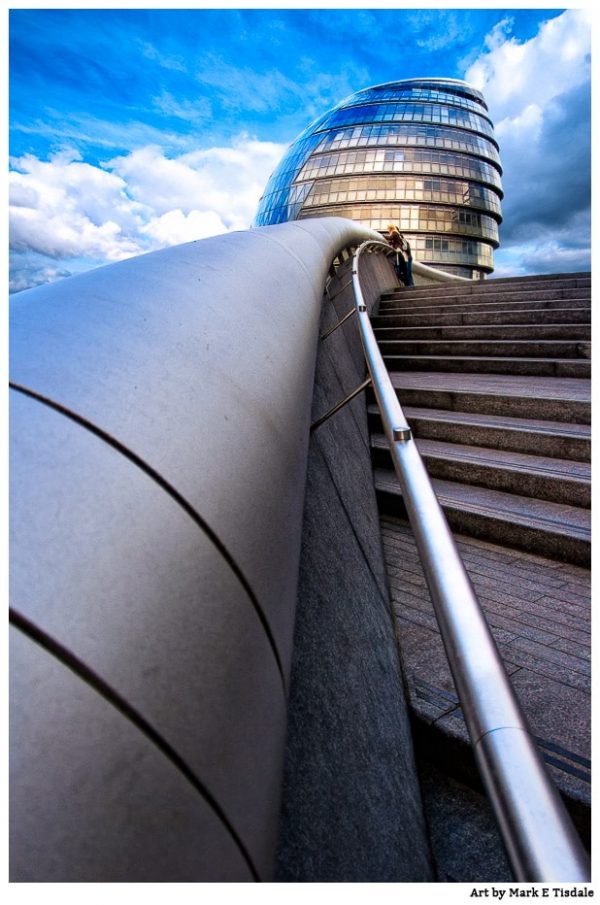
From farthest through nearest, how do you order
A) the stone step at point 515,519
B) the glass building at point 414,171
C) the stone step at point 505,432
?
1. the glass building at point 414,171
2. the stone step at point 505,432
3. the stone step at point 515,519

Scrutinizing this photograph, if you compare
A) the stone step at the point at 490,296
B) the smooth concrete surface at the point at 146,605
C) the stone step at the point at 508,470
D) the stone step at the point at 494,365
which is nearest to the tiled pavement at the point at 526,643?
the stone step at the point at 508,470

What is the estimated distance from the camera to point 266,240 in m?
2.35

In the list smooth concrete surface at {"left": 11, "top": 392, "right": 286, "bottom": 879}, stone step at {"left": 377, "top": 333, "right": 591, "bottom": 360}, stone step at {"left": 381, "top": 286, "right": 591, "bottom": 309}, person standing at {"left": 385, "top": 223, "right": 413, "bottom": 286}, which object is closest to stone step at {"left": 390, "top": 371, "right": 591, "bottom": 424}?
stone step at {"left": 377, "top": 333, "right": 591, "bottom": 360}

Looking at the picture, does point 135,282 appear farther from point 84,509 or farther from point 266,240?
point 266,240

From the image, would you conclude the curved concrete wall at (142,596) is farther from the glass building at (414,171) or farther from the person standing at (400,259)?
the glass building at (414,171)

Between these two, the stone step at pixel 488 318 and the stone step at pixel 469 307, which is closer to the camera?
the stone step at pixel 488 318

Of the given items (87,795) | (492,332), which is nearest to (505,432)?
(492,332)

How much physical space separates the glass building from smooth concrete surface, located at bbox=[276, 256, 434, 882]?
5023 cm

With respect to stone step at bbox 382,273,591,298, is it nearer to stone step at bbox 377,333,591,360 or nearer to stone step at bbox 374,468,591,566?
stone step at bbox 377,333,591,360

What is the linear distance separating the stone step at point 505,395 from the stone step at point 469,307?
5.21 feet

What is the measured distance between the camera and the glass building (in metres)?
48.3

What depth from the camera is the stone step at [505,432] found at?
3.66 m

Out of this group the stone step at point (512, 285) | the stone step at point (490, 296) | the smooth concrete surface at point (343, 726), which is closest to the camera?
the smooth concrete surface at point (343, 726)
